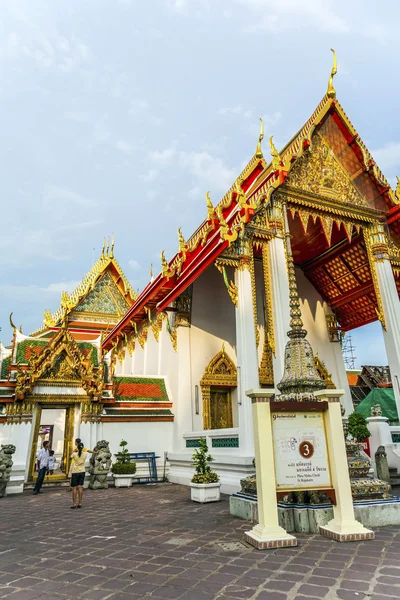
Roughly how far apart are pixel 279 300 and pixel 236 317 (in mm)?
1112

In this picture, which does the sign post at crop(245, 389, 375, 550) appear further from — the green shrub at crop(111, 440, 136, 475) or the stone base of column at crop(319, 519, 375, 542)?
the green shrub at crop(111, 440, 136, 475)

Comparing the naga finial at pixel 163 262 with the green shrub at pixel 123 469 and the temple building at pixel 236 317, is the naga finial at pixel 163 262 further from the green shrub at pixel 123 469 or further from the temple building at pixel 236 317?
A: the green shrub at pixel 123 469

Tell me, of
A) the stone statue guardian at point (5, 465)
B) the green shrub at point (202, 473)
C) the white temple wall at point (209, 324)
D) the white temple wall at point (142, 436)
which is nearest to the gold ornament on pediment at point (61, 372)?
the white temple wall at point (142, 436)

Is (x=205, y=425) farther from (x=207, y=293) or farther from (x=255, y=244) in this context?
(x=255, y=244)

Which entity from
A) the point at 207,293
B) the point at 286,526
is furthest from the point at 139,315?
the point at 286,526

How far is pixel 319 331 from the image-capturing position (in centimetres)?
1317

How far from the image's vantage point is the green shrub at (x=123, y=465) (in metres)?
9.12

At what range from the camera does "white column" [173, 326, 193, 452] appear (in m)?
10.2

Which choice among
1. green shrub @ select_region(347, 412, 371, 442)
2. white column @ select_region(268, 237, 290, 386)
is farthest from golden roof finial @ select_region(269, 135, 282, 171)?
green shrub @ select_region(347, 412, 371, 442)

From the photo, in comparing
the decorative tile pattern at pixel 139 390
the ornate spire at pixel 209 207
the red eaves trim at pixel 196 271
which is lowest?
the decorative tile pattern at pixel 139 390

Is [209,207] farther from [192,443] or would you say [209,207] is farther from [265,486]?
[265,486]

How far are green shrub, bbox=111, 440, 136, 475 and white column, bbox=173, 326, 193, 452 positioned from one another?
1356 millimetres

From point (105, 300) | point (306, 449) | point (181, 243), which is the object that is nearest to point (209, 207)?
point (181, 243)

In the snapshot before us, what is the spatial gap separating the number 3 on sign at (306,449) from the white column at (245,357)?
3330 millimetres
